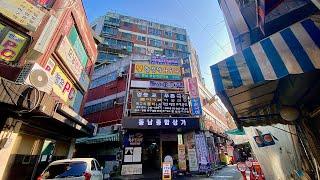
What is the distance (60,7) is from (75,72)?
4.20 m

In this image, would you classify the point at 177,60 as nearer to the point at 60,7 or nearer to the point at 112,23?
the point at 60,7

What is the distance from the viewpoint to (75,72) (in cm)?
1277

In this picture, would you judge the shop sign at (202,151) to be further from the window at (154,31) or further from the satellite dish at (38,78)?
the window at (154,31)

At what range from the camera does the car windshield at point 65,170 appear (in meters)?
6.46

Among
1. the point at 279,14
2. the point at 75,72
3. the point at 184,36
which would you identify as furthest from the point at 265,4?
the point at 184,36

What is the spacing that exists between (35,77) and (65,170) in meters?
3.91

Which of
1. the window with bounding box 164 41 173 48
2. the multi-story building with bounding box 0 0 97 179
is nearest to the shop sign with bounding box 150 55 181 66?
the multi-story building with bounding box 0 0 97 179

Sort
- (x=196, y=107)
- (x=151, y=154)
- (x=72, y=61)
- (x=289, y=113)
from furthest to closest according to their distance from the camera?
(x=151, y=154) → (x=196, y=107) → (x=72, y=61) → (x=289, y=113)

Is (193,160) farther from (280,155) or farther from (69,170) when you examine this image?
(69,170)

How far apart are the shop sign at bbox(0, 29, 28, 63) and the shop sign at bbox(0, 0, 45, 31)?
57 centimetres

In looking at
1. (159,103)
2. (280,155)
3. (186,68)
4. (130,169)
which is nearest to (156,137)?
(159,103)

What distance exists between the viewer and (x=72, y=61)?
12164 millimetres

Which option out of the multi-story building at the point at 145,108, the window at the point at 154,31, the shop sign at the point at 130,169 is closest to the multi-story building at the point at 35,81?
the shop sign at the point at 130,169

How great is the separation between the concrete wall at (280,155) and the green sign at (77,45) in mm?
11739
